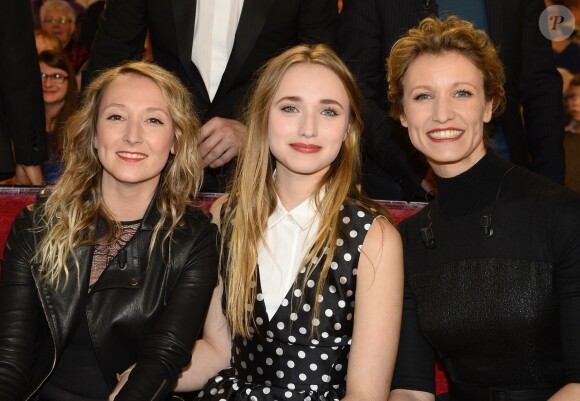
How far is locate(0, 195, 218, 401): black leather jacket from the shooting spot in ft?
7.72

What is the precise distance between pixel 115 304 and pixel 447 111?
105 centimetres

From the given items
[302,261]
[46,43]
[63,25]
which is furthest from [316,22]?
[63,25]

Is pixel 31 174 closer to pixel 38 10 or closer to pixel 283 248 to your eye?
pixel 283 248

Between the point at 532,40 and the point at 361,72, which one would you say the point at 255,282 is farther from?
the point at 532,40

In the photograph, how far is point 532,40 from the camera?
3242 millimetres

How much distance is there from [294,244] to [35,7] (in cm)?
451

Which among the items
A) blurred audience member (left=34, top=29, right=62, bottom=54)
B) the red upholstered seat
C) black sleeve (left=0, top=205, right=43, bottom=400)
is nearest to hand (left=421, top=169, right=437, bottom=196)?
the red upholstered seat

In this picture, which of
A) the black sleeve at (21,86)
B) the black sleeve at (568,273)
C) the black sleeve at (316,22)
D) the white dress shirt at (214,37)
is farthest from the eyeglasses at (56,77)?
the black sleeve at (568,273)

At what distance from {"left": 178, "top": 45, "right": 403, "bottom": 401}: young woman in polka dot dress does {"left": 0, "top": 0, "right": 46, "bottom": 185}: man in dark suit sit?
107 centimetres

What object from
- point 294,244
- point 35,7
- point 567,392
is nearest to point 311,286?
point 294,244

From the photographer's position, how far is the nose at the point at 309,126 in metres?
2.46

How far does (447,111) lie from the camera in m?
2.43

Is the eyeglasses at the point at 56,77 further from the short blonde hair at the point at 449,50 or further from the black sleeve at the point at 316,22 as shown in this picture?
the short blonde hair at the point at 449,50

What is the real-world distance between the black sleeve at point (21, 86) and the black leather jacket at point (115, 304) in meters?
0.90
